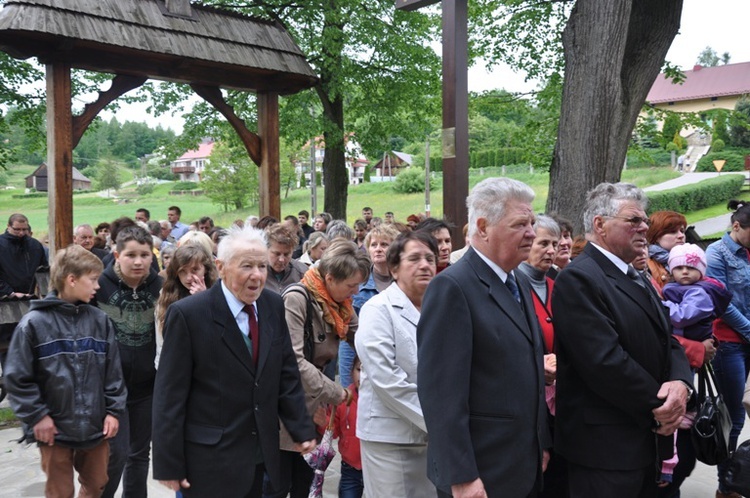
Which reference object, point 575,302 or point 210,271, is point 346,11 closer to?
point 210,271

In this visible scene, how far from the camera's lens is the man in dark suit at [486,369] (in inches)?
98.6

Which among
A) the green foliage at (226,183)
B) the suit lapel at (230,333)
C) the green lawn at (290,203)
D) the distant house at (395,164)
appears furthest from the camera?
the distant house at (395,164)

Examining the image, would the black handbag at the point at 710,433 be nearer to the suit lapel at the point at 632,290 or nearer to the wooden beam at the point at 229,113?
the suit lapel at the point at 632,290

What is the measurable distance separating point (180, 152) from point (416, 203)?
2880 centimetres

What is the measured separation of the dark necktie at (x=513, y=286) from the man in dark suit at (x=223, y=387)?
3.93 ft

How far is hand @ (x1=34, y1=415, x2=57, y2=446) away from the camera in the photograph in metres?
3.58

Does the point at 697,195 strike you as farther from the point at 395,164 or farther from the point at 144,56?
the point at 395,164

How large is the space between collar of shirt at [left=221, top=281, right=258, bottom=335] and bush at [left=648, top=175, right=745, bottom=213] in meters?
29.1

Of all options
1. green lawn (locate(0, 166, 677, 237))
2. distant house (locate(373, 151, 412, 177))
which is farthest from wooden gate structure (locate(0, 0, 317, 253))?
distant house (locate(373, 151, 412, 177))

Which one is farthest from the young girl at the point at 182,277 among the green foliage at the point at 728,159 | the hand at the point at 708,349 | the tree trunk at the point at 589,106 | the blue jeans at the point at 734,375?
the green foliage at the point at 728,159

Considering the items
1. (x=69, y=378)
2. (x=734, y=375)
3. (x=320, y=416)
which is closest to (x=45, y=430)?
(x=69, y=378)

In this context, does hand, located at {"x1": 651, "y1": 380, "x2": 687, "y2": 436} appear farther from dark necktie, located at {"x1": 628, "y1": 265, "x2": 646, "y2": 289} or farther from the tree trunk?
the tree trunk

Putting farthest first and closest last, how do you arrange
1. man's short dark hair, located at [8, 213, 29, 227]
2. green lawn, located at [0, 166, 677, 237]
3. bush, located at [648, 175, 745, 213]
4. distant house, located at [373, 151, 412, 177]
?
1. distant house, located at [373, 151, 412, 177]
2. green lawn, located at [0, 166, 677, 237]
3. bush, located at [648, 175, 745, 213]
4. man's short dark hair, located at [8, 213, 29, 227]

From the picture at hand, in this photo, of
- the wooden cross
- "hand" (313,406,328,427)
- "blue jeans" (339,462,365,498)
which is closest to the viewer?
"hand" (313,406,328,427)
